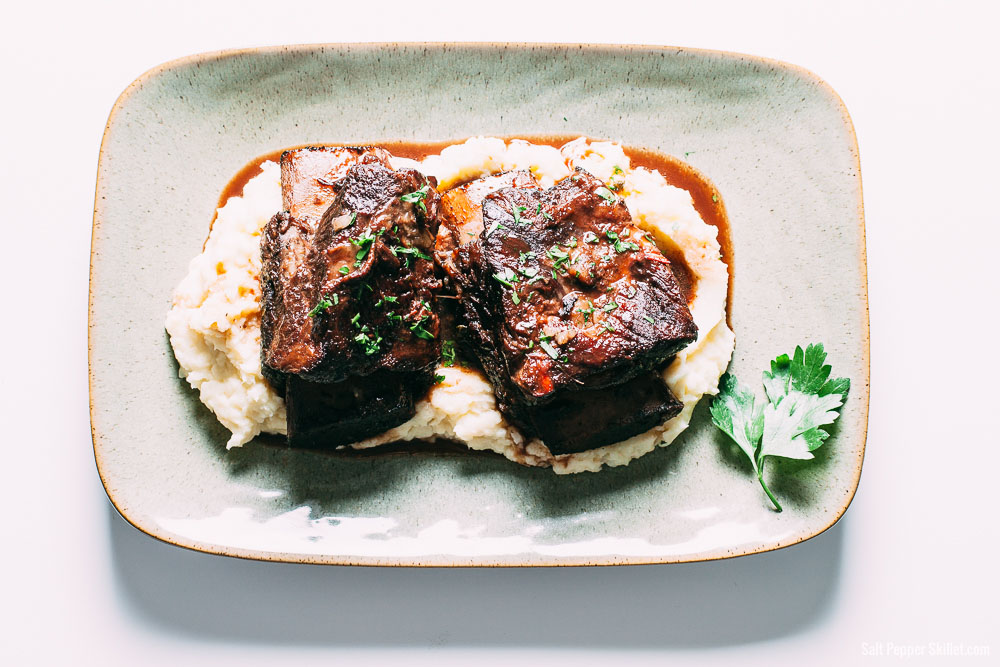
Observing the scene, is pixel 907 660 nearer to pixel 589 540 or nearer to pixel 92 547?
pixel 589 540

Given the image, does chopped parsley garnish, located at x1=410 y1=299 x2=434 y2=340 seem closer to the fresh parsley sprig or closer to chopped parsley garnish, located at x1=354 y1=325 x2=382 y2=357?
chopped parsley garnish, located at x1=354 y1=325 x2=382 y2=357

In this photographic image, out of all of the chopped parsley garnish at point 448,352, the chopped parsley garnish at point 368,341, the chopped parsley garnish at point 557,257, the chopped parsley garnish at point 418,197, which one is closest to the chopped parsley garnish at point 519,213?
the chopped parsley garnish at point 557,257

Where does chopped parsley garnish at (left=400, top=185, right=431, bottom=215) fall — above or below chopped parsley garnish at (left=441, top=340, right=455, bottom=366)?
above

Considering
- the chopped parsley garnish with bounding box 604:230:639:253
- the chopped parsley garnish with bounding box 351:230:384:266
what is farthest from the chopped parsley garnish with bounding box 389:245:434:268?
the chopped parsley garnish with bounding box 604:230:639:253

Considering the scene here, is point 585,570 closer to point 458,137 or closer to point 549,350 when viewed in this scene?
point 549,350

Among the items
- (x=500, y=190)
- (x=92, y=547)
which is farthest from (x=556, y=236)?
(x=92, y=547)

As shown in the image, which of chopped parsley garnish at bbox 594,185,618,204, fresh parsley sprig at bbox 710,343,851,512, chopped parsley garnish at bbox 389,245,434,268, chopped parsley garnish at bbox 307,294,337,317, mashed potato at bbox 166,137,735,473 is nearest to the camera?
chopped parsley garnish at bbox 307,294,337,317
